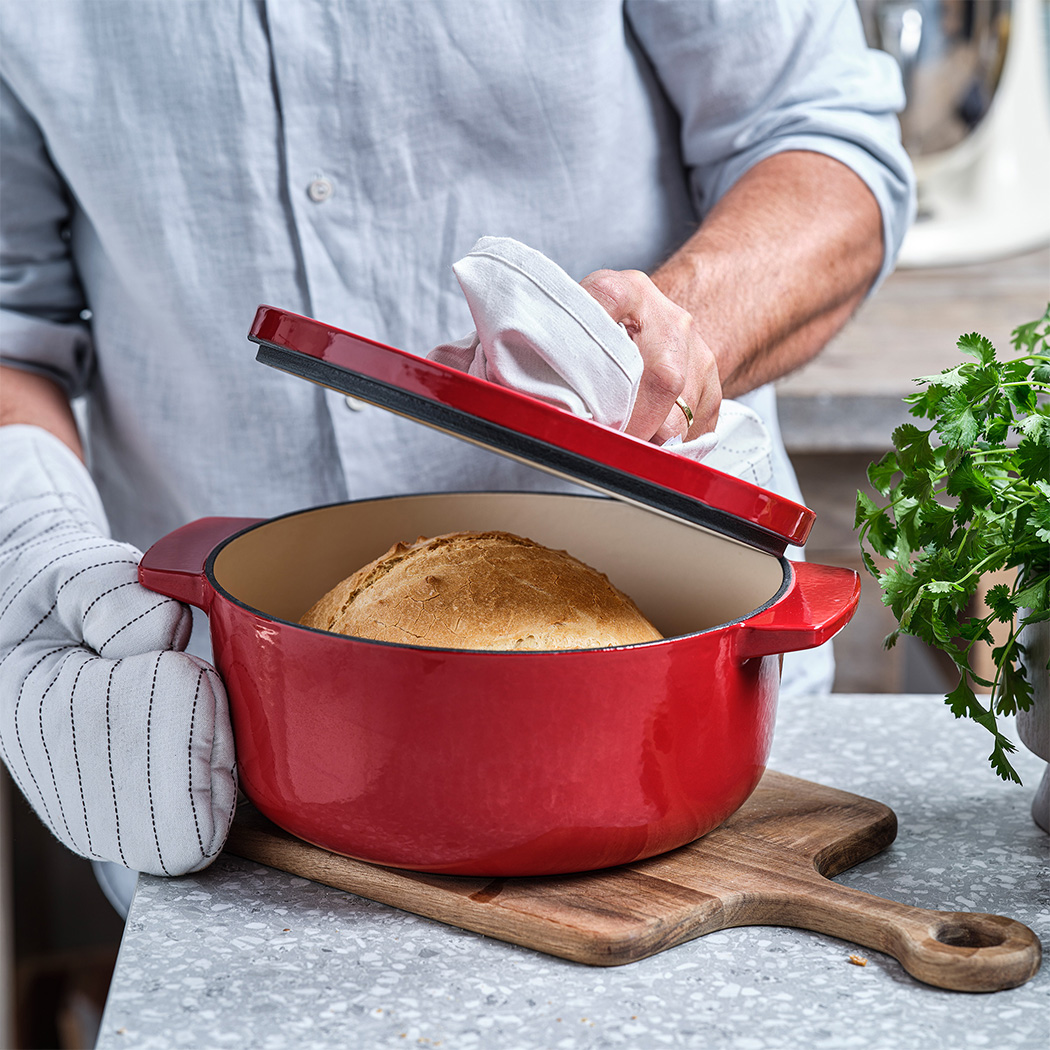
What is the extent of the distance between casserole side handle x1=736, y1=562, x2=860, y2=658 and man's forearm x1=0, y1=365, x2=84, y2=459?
0.59 metres

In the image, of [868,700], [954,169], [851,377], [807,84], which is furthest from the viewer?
[954,169]

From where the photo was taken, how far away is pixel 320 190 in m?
0.90

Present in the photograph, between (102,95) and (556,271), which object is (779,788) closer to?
(556,271)

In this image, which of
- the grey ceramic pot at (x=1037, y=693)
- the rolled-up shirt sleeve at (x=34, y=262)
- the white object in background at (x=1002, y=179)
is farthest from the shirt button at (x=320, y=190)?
the white object in background at (x=1002, y=179)

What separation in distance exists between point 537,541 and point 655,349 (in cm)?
20

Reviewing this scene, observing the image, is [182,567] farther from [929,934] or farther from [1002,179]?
[1002,179]

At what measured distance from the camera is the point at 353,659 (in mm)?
521

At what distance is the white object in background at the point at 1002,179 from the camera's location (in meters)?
2.19

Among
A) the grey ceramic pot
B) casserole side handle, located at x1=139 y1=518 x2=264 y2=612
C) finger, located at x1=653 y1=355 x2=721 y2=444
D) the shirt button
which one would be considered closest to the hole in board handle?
the grey ceramic pot

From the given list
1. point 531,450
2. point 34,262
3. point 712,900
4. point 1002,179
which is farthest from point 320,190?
point 1002,179

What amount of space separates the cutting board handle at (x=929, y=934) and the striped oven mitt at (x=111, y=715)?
0.29 metres

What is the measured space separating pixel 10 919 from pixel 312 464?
102 centimetres

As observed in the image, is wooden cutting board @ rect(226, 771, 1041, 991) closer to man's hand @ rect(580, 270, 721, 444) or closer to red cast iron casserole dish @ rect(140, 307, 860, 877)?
red cast iron casserole dish @ rect(140, 307, 860, 877)

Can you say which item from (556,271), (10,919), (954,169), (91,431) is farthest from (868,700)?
(954,169)
